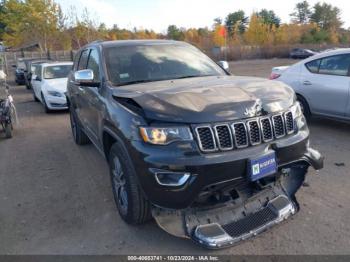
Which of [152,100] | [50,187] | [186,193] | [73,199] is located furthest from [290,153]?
[50,187]

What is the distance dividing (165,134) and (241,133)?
2.14ft

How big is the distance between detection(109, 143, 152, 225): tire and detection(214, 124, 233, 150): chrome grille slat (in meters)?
0.79

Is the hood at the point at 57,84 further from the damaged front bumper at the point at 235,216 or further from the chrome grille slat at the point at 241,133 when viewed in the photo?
the chrome grille slat at the point at 241,133

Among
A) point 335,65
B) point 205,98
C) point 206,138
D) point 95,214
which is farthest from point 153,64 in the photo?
point 335,65

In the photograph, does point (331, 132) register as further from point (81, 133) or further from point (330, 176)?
point (81, 133)

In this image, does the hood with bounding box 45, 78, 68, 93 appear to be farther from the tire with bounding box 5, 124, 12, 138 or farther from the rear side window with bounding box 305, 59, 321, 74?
the rear side window with bounding box 305, 59, 321, 74

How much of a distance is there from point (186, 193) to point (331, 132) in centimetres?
489

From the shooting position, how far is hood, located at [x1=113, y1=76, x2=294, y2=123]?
291 cm

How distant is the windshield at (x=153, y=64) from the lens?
13.6 feet

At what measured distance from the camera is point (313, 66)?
700 cm

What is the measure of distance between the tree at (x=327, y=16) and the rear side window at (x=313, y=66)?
274ft

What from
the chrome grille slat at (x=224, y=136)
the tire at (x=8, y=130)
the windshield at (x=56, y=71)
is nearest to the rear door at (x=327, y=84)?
the chrome grille slat at (x=224, y=136)

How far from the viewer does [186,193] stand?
2.85 m

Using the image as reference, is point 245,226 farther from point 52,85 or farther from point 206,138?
point 52,85
